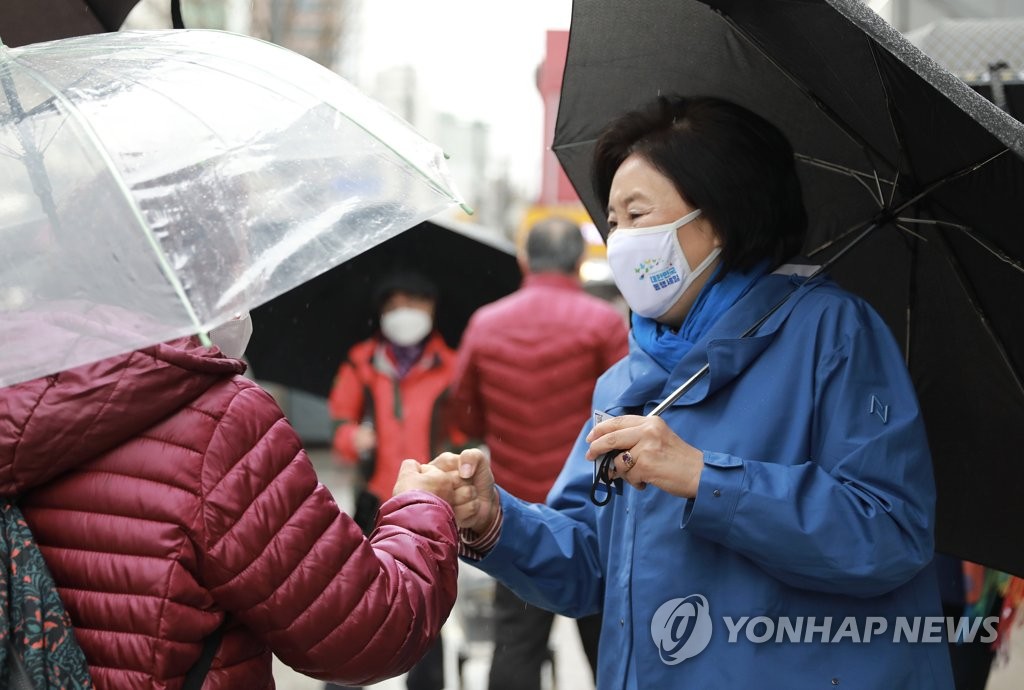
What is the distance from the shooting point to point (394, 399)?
6172 mm

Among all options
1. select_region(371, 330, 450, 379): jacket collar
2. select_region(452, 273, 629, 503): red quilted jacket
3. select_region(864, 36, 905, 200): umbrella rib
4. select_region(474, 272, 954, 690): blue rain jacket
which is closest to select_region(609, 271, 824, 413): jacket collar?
select_region(474, 272, 954, 690): blue rain jacket

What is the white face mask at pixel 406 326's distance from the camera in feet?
20.6

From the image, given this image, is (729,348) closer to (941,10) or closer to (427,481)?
(427,481)

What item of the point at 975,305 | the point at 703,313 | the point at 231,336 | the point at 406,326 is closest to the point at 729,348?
the point at 703,313

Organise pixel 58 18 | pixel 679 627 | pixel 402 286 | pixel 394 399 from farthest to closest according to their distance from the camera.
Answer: pixel 402 286 < pixel 394 399 < pixel 58 18 < pixel 679 627

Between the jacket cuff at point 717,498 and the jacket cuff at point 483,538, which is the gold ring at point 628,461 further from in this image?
the jacket cuff at point 483,538

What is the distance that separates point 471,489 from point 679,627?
561 mm

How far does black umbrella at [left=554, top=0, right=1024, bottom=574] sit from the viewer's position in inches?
101

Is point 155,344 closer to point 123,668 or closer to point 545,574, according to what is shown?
point 123,668

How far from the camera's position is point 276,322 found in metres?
6.77

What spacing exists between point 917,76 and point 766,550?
934mm

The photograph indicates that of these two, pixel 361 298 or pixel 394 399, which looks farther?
pixel 361 298

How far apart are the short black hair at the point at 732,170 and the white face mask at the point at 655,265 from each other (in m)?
0.06

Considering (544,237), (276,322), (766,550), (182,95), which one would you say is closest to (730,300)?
(766,550)
